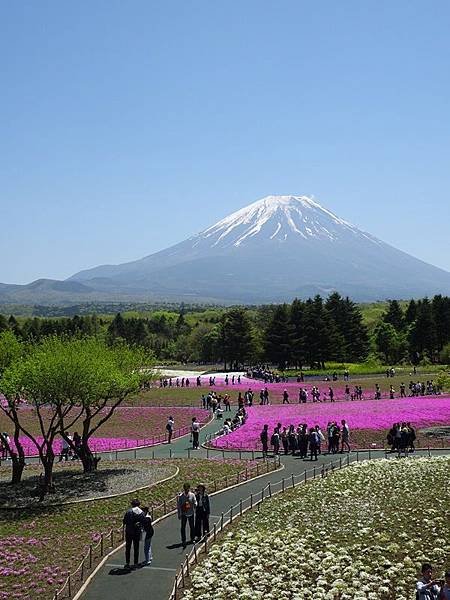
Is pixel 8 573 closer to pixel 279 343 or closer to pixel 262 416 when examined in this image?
pixel 262 416

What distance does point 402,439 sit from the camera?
37.8 meters

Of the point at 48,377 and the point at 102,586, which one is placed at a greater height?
the point at 48,377

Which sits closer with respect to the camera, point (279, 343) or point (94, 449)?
point (94, 449)

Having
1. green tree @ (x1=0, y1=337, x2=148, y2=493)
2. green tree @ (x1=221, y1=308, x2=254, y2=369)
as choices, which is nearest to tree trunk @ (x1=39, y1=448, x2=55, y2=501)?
green tree @ (x1=0, y1=337, x2=148, y2=493)

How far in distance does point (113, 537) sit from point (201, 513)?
313cm

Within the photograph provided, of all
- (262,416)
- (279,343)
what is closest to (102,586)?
(262,416)

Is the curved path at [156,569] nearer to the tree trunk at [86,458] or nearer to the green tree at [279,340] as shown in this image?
the tree trunk at [86,458]

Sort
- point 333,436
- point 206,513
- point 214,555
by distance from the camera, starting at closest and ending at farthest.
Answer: point 214,555 < point 206,513 < point 333,436

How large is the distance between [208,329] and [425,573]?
129 metres

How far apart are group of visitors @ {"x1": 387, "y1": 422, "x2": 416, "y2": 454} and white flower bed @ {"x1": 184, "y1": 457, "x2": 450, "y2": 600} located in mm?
7286

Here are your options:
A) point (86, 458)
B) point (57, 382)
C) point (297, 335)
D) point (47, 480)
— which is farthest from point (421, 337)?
point (47, 480)

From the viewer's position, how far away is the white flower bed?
18203 millimetres

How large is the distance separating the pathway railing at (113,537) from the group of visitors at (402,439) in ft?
22.0

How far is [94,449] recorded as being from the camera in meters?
44.4
